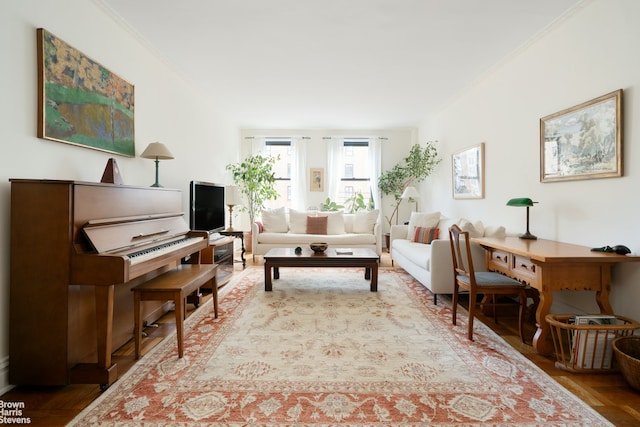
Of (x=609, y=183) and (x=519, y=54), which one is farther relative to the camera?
(x=519, y=54)

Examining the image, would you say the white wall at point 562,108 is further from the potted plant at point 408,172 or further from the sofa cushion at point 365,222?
the sofa cushion at point 365,222

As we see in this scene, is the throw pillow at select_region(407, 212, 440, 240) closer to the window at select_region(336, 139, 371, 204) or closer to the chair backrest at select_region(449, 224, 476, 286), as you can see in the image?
the chair backrest at select_region(449, 224, 476, 286)

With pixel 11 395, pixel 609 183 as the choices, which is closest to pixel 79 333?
pixel 11 395

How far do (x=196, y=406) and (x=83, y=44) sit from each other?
8.77ft

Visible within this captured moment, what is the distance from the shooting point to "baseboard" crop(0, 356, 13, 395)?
1.80 m

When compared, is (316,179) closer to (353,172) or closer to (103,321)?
(353,172)

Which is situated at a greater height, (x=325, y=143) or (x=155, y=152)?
(x=325, y=143)

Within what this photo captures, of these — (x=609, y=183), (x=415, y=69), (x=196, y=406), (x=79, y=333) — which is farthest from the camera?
(x=415, y=69)

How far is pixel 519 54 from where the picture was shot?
3.49m

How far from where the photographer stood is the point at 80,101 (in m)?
2.38

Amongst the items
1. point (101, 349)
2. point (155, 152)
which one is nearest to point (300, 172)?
point (155, 152)

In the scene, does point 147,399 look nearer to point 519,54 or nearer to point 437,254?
point 437,254

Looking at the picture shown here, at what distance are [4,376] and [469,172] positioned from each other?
16.8 feet

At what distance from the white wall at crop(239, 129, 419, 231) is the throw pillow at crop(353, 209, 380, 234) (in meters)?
1.39
